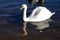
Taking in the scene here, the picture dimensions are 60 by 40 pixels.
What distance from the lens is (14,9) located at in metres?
15.6

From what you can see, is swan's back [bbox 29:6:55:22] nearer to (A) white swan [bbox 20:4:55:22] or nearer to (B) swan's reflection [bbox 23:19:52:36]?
(A) white swan [bbox 20:4:55:22]

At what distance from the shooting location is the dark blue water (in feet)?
47.1

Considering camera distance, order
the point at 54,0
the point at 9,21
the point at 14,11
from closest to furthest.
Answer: the point at 9,21
the point at 14,11
the point at 54,0

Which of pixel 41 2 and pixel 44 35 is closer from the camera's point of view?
pixel 44 35

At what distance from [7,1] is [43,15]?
145 inches

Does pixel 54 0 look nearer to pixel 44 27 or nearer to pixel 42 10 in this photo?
pixel 42 10

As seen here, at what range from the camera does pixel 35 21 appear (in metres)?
13.9

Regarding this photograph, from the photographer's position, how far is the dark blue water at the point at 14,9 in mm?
14354

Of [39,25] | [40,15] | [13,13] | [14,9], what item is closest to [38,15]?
[40,15]

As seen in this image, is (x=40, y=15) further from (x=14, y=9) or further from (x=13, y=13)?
(x=14, y=9)

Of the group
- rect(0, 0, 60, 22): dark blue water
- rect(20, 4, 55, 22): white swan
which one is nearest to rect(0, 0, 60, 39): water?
rect(0, 0, 60, 22): dark blue water

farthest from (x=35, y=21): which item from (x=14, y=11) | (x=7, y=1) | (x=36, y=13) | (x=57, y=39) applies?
(x=7, y=1)

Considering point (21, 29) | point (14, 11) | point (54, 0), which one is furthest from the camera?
point (54, 0)

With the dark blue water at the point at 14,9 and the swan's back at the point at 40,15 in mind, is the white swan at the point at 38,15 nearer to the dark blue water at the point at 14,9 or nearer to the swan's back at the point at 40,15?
the swan's back at the point at 40,15
